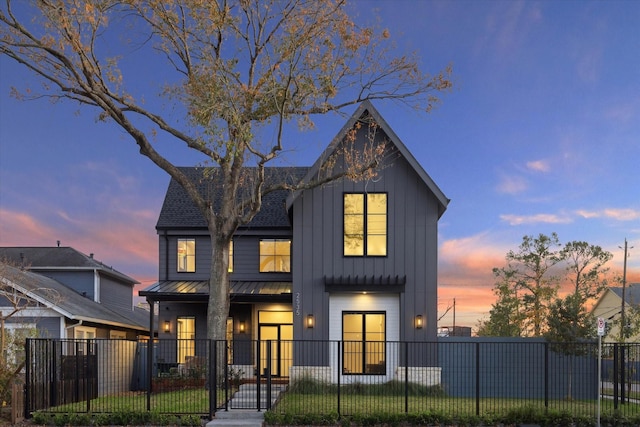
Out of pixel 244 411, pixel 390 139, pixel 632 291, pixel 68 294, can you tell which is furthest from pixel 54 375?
pixel 632 291

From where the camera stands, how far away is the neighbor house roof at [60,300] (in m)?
21.0

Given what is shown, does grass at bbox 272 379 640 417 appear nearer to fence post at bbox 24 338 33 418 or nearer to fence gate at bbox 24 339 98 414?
fence gate at bbox 24 339 98 414

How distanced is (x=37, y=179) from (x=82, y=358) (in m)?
8.64

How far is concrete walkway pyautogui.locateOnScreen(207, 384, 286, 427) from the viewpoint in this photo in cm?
1423

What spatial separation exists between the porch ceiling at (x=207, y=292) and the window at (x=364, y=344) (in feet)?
8.79

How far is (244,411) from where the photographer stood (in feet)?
49.6

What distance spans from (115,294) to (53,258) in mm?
4014

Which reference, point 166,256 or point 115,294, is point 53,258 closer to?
point 115,294

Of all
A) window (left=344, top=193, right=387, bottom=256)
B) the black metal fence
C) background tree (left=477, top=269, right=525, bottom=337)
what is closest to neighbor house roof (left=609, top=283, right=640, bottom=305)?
background tree (left=477, top=269, right=525, bottom=337)

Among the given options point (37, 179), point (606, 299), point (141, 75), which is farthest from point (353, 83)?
point (606, 299)

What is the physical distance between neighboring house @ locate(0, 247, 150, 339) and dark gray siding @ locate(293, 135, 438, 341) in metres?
8.56

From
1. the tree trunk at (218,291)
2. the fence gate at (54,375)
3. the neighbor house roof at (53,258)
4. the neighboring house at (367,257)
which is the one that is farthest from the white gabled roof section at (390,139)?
the neighbor house roof at (53,258)

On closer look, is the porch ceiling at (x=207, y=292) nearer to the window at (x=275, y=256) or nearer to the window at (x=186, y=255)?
the window at (x=275, y=256)

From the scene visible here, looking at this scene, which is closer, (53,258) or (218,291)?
(218,291)
